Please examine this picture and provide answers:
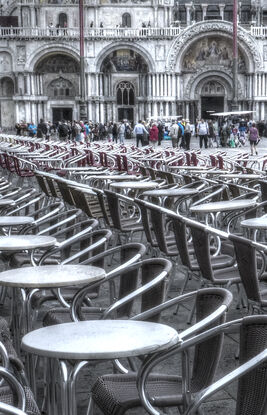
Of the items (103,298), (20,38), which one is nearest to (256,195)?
(103,298)

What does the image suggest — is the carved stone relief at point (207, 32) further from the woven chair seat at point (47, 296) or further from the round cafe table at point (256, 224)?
the woven chair seat at point (47, 296)

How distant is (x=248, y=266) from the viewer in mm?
4469

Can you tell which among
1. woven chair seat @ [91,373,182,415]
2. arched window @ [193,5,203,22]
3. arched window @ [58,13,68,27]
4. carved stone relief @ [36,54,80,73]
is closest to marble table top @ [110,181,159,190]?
woven chair seat @ [91,373,182,415]

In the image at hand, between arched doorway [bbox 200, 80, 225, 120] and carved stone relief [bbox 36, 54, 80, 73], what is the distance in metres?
8.74

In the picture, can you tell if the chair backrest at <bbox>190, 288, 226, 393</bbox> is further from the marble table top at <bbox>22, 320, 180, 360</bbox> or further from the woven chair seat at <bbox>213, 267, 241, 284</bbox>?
the woven chair seat at <bbox>213, 267, 241, 284</bbox>

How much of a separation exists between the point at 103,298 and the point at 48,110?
4364cm

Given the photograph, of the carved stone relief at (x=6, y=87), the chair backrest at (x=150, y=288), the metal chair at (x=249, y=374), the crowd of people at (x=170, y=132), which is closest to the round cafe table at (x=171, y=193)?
the chair backrest at (x=150, y=288)

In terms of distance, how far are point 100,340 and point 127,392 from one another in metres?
0.44

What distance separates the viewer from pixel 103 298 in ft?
21.4

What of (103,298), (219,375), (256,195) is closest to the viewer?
(219,375)

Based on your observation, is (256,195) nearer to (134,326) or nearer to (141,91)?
(134,326)

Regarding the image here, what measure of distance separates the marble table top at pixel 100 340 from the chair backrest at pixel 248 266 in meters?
1.41

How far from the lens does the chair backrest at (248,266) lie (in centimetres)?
435

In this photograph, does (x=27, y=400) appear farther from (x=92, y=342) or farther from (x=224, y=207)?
(x=224, y=207)
